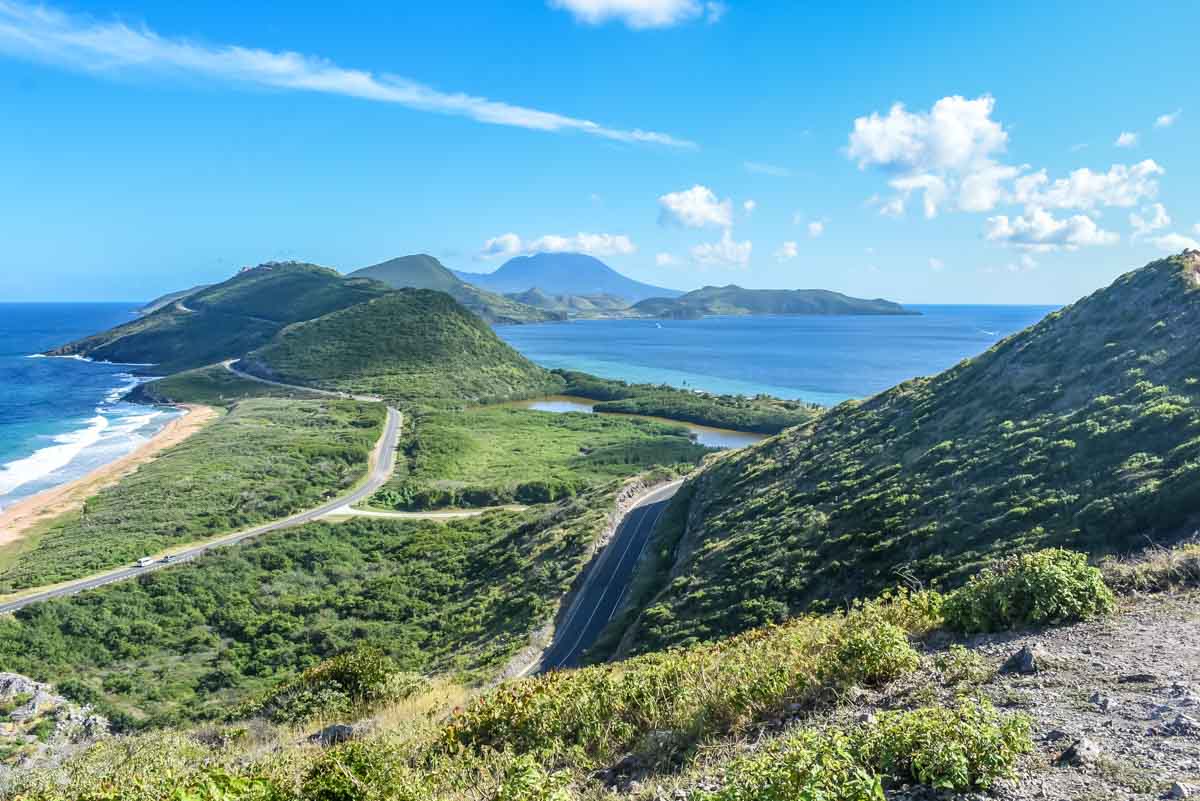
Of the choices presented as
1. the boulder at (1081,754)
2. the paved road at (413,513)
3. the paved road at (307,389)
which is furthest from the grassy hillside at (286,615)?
the paved road at (307,389)

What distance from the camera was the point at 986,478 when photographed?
1788 cm

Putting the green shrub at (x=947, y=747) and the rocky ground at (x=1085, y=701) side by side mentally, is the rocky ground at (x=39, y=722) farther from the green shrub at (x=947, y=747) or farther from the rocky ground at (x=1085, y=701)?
the green shrub at (x=947, y=747)

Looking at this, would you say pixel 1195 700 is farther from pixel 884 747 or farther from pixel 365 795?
pixel 365 795

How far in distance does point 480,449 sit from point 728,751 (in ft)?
221

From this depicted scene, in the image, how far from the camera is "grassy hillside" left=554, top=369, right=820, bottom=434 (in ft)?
303

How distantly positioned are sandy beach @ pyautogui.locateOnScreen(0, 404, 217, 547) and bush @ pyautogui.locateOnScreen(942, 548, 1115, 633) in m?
54.8

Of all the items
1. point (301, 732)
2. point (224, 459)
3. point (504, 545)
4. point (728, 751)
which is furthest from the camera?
point (224, 459)

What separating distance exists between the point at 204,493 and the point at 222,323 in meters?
134

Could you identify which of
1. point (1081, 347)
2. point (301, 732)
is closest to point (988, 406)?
point (1081, 347)

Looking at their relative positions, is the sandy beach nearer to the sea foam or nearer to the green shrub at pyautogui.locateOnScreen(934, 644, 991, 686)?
→ the sea foam

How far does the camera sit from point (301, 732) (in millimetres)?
11102

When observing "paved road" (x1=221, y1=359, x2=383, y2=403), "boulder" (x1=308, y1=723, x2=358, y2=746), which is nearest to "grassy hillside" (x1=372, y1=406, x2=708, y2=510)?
"paved road" (x1=221, y1=359, x2=383, y2=403)

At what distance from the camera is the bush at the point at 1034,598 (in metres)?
8.06

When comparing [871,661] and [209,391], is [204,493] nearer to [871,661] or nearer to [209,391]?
[871,661]
